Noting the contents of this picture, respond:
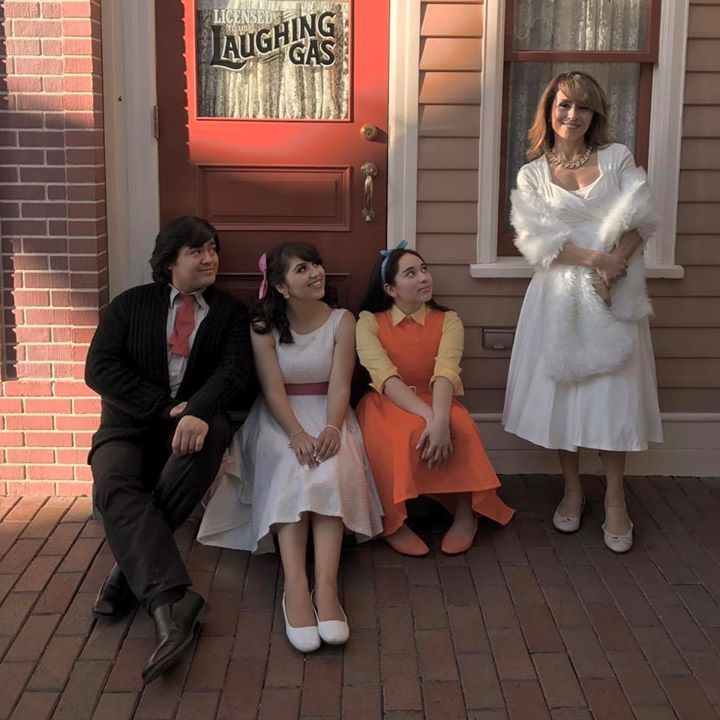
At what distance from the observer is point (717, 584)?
3512 mm

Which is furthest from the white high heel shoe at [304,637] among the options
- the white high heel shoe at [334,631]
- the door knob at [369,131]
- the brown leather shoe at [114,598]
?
the door knob at [369,131]

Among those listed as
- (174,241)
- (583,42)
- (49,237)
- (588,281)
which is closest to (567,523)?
(588,281)

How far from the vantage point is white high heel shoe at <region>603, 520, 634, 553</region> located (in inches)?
147

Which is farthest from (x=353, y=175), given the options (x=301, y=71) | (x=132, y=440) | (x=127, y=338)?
(x=132, y=440)

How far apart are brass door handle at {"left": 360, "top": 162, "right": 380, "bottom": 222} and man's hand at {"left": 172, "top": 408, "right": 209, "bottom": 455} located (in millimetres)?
1318

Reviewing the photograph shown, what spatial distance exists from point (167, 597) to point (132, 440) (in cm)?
68

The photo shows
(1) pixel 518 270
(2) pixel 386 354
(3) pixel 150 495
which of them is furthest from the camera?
(1) pixel 518 270

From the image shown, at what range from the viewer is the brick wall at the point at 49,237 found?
153 inches

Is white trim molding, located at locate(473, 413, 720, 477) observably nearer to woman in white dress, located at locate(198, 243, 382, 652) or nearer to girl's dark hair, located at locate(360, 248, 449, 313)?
girl's dark hair, located at locate(360, 248, 449, 313)

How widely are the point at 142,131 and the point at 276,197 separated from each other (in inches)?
23.8

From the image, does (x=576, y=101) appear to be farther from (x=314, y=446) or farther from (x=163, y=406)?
(x=163, y=406)

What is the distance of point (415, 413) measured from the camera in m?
3.79

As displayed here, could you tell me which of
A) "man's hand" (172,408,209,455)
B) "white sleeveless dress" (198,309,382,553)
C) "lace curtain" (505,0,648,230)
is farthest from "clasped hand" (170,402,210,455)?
"lace curtain" (505,0,648,230)

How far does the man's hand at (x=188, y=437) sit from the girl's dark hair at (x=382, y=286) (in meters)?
0.96
